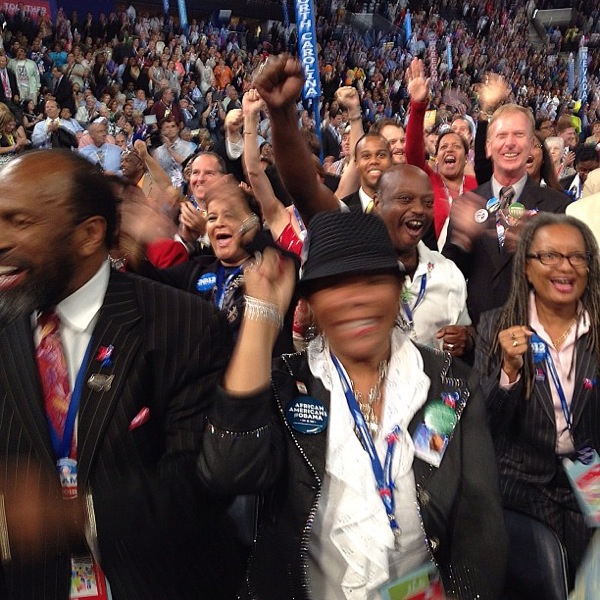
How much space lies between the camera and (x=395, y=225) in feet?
9.05

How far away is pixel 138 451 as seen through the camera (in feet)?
5.05

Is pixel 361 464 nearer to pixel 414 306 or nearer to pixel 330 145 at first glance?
pixel 414 306

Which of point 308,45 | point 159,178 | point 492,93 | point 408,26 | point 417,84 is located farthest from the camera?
point 408,26

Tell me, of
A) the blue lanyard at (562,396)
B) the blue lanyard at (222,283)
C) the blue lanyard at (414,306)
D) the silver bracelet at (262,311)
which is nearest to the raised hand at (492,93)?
the blue lanyard at (414,306)

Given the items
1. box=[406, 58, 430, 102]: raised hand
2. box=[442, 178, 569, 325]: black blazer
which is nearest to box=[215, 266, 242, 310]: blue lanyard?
box=[442, 178, 569, 325]: black blazer

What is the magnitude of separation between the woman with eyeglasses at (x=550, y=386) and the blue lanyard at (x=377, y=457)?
2.19 ft

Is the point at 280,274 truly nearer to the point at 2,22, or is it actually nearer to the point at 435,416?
the point at 435,416

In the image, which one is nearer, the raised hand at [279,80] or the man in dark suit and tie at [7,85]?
the raised hand at [279,80]

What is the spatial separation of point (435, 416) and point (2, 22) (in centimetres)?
1446

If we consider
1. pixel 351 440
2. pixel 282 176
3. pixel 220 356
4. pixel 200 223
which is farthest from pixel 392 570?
pixel 200 223

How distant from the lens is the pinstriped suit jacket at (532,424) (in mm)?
2248

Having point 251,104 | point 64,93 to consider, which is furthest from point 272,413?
point 64,93

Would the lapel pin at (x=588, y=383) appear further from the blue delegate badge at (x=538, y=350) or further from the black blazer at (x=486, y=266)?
the black blazer at (x=486, y=266)

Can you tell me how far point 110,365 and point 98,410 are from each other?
0.10m
